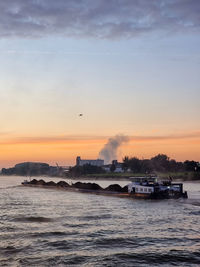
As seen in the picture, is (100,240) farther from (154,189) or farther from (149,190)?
(149,190)

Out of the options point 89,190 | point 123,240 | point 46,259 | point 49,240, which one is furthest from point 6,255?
point 89,190

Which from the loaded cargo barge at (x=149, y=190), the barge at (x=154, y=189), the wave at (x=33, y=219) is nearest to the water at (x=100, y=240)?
the wave at (x=33, y=219)

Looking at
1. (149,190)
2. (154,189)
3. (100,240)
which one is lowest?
(100,240)

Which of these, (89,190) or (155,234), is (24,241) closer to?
(155,234)

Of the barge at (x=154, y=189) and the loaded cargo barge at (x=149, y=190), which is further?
the loaded cargo barge at (x=149, y=190)

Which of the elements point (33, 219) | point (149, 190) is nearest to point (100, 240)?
point (33, 219)

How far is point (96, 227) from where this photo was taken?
4266cm

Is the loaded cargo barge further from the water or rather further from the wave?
the wave

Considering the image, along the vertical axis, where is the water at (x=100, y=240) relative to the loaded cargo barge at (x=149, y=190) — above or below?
below

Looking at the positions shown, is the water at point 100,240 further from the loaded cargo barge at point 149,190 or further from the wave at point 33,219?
the loaded cargo barge at point 149,190

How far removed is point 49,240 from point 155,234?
37.5ft

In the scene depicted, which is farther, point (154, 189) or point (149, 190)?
point (149, 190)

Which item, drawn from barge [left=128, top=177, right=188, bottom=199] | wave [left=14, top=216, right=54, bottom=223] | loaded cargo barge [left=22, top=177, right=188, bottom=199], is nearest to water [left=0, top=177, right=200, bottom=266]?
wave [left=14, top=216, right=54, bottom=223]

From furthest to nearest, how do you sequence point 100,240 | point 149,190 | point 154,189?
point 149,190, point 154,189, point 100,240
